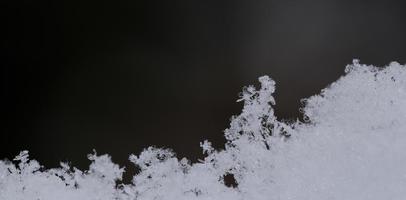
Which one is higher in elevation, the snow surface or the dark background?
the dark background

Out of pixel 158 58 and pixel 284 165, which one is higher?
pixel 158 58

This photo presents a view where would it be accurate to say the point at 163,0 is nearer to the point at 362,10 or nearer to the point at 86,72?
the point at 86,72

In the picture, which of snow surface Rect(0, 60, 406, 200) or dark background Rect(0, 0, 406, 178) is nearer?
Answer: snow surface Rect(0, 60, 406, 200)

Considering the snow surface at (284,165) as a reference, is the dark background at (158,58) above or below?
above

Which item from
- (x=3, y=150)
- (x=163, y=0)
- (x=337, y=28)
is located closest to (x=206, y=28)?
(x=163, y=0)

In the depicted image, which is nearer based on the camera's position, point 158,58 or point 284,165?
point 284,165

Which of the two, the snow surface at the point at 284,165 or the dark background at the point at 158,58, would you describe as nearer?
the snow surface at the point at 284,165
